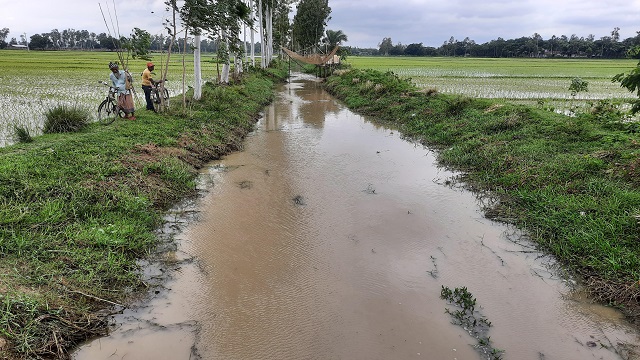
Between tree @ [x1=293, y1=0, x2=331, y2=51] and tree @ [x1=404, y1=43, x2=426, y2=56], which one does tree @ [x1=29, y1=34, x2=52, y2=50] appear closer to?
tree @ [x1=293, y1=0, x2=331, y2=51]

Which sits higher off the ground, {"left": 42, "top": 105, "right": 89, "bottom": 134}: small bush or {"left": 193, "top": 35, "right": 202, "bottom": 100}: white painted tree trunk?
{"left": 193, "top": 35, "right": 202, "bottom": 100}: white painted tree trunk

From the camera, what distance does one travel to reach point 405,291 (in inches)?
181

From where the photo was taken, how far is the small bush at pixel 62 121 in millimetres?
8648

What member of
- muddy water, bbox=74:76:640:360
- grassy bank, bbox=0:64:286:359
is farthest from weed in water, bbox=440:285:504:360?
grassy bank, bbox=0:64:286:359

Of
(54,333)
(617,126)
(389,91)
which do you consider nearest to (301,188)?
(54,333)

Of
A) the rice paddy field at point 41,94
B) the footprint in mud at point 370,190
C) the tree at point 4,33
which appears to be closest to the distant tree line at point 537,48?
the rice paddy field at point 41,94

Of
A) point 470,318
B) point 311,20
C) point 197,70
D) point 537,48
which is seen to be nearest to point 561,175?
point 470,318

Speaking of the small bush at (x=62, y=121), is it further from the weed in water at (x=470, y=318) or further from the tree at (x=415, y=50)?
the tree at (x=415, y=50)

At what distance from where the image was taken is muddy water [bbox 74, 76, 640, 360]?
12.3 feet

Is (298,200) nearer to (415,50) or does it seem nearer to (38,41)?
(38,41)

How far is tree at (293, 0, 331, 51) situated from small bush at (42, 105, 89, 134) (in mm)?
33992

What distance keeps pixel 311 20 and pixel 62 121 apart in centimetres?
3524

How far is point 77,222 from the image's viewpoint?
16.3ft

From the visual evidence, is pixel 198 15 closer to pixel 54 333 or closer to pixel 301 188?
pixel 301 188
